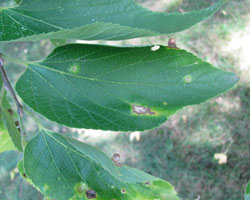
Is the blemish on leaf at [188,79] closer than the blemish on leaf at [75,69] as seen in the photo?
Yes

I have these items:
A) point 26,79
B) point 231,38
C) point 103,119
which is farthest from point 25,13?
point 231,38

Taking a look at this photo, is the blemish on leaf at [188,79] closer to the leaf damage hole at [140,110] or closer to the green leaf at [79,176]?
the leaf damage hole at [140,110]

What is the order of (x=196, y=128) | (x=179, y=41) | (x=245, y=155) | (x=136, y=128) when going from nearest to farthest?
1. (x=136, y=128)
2. (x=245, y=155)
3. (x=196, y=128)
4. (x=179, y=41)

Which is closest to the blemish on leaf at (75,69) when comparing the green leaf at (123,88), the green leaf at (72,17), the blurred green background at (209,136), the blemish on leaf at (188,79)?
the green leaf at (123,88)

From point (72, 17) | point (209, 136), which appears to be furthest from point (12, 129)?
point (209, 136)

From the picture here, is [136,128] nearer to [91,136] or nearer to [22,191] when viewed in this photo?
[91,136]

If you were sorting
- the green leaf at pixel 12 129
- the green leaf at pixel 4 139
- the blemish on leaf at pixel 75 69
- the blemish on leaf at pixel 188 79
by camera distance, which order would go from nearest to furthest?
the blemish on leaf at pixel 188 79 < the blemish on leaf at pixel 75 69 < the green leaf at pixel 12 129 < the green leaf at pixel 4 139

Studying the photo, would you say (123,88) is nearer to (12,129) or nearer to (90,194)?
(90,194)
